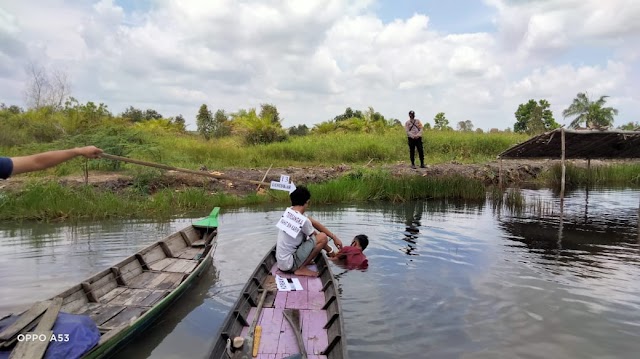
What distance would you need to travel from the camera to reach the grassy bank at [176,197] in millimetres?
10992

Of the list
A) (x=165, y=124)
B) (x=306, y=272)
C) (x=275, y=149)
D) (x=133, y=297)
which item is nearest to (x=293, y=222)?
(x=306, y=272)

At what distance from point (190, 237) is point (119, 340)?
4003mm

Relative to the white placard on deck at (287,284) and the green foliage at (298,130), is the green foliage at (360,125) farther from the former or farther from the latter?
the white placard on deck at (287,284)

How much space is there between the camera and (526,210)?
510 inches

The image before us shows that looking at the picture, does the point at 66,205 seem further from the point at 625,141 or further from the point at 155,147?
the point at 625,141

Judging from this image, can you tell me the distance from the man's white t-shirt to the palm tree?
1211 inches

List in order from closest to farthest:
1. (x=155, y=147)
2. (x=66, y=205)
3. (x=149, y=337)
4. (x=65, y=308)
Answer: (x=65, y=308)
(x=149, y=337)
(x=66, y=205)
(x=155, y=147)

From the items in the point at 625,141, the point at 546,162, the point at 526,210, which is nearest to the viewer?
the point at 526,210

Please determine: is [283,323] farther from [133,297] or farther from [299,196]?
[133,297]

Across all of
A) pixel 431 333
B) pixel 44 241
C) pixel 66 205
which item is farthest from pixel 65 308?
pixel 66 205

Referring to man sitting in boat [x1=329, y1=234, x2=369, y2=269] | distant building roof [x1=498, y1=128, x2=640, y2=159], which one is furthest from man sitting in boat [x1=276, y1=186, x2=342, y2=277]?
distant building roof [x1=498, y1=128, x2=640, y2=159]

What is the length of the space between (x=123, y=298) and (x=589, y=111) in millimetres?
34003

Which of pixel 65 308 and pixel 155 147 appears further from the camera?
pixel 155 147

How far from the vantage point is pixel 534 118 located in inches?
1463
